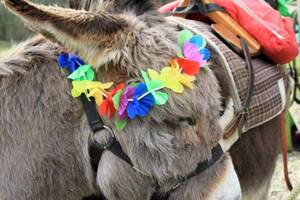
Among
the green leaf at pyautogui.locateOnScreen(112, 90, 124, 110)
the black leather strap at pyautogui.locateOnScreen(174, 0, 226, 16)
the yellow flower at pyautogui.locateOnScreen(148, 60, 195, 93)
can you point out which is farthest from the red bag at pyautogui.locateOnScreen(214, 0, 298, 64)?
the green leaf at pyautogui.locateOnScreen(112, 90, 124, 110)

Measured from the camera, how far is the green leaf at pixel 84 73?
141 centimetres

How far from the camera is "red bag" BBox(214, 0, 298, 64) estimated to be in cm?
188

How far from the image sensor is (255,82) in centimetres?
183

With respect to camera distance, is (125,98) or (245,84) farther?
(245,84)

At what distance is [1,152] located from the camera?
147cm

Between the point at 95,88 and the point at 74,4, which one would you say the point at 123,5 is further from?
the point at 95,88

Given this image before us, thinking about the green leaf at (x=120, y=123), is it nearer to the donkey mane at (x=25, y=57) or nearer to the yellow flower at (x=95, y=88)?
the yellow flower at (x=95, y=88)

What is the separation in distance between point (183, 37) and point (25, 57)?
1.44 ft

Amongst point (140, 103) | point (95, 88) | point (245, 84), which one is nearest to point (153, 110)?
point (140, 103)

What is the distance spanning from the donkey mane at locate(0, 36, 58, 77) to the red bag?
703 mm

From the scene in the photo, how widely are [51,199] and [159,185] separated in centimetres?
30

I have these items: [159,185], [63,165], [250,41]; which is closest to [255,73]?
[250,41]

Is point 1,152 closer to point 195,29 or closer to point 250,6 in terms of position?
point 195,29

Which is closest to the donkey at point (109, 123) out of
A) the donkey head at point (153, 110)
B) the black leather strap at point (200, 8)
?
the donkey head at point (153, 110)
